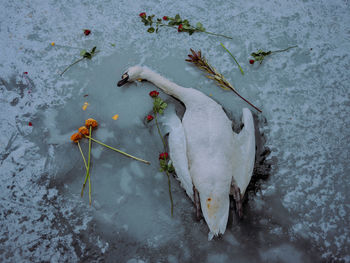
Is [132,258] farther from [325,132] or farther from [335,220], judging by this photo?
[325,132]

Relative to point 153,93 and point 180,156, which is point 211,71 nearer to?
point 153,93

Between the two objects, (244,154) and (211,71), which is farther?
(211,71)

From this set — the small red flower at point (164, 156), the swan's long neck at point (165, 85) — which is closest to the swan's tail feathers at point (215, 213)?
the small red flower at point (164, 156)

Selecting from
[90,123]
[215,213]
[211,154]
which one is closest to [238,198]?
[215,213]

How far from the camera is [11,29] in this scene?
200 centimetres

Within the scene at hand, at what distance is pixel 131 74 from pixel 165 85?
0.68 feet

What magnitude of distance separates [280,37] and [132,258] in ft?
5.03

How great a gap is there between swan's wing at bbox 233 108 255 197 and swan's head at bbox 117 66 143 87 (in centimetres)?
65

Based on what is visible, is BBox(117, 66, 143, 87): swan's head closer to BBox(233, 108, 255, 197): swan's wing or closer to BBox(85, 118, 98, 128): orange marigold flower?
BBox(85, 118, 98, 128): orange marigold flower

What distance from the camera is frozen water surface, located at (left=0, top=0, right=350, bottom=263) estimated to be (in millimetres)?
1430

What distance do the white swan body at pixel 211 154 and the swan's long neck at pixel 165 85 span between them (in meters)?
0.02

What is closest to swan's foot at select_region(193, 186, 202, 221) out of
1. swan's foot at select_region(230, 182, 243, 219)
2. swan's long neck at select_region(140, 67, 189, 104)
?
swan's foot at select_region(230, 182, 243, 219)

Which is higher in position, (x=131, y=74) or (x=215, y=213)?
(x=131, y=74)

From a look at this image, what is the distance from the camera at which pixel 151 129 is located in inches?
65.6
